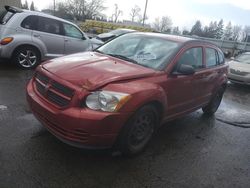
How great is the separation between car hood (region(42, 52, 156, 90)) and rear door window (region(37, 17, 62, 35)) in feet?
14.5

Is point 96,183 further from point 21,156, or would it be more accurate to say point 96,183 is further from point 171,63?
point 171,63

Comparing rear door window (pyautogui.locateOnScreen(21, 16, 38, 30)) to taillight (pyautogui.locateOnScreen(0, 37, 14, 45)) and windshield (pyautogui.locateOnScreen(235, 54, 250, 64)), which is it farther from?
windshield (pyautogui.locateOnScreen(235, 54, 250, 64))

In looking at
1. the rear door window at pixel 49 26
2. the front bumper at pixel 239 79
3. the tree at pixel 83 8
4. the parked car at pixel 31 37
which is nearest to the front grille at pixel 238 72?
the front bumper at pixel 239 79

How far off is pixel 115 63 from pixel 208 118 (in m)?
3.20

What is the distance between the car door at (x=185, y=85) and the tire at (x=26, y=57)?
5.10m

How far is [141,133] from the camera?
12.2 feet

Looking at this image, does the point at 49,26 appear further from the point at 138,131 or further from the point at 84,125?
the point at 84,125

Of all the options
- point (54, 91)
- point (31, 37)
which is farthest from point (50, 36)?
point (54, 91)

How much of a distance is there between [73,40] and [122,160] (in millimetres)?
6198

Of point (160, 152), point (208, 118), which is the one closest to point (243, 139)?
point (208, 118)

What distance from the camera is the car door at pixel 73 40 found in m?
8.60

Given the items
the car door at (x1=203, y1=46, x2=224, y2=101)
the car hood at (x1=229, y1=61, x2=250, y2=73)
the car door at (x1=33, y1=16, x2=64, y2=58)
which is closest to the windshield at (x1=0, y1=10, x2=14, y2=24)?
the car door at (x1=33, y1=16, x2=64, y2=58)

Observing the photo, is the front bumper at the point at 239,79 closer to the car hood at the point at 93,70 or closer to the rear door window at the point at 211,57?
the rear door window at the point at 211,57

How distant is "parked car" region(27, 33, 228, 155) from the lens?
307 cm
